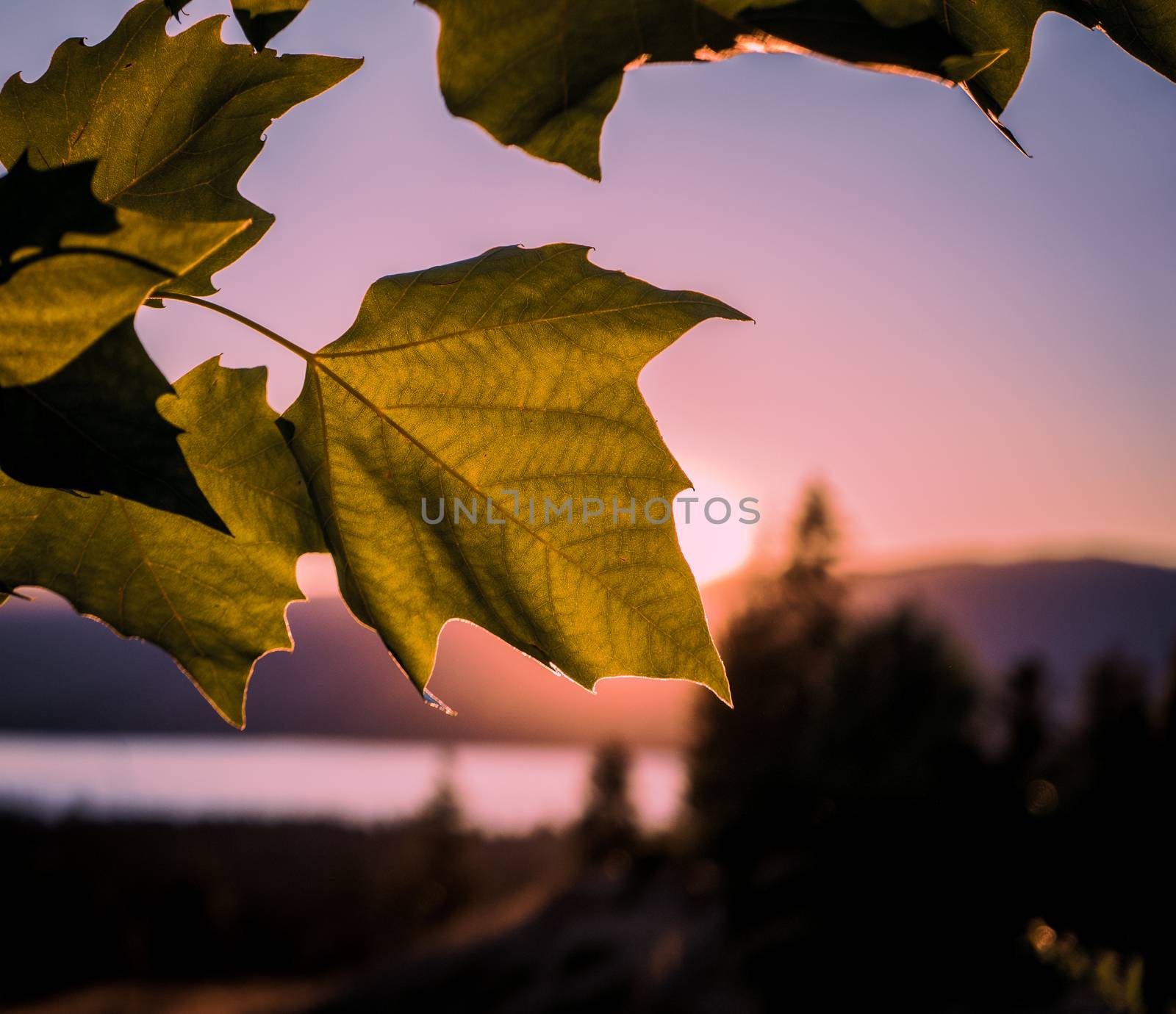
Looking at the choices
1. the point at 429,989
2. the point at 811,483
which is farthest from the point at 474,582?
the point at 811,483

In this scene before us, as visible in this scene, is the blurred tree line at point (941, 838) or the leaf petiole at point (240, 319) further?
the blurred tree line at point (941, 838)

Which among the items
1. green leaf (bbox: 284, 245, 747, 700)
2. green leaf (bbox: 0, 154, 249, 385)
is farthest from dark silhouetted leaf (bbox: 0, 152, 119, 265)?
green leaf (bbox: 284, 245, 747, 700)

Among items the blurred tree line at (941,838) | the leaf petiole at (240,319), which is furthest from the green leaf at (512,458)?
the blurred tree line at (941,838)

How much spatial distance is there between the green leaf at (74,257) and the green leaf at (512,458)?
0.39 feet

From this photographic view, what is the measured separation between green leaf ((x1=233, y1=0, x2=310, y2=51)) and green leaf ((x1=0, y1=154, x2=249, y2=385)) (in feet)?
0.27

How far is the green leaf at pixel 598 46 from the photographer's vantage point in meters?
0.23

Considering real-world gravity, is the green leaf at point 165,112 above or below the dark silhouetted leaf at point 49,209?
above

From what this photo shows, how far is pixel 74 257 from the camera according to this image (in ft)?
0.78

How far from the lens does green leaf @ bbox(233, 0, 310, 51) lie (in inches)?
11.0

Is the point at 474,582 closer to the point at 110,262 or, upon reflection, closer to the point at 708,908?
the point at 110,262

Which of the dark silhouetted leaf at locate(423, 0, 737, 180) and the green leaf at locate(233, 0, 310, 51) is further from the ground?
the green leaf at locate(233, 0, 310, 51)

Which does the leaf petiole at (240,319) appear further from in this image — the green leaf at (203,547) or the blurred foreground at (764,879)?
the blurred foreground at (764,879)

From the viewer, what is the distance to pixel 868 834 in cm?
584

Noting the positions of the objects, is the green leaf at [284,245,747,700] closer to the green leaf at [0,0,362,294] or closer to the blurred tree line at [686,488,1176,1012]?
the green leaf at [0,0,362,294]
